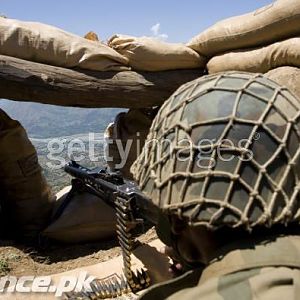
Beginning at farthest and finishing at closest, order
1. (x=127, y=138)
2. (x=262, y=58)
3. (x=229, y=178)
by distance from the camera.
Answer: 1. (x=127, y=138)
2. (x=262, y=58)
3. (x=229, y=178)

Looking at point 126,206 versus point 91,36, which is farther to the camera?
point 91,36

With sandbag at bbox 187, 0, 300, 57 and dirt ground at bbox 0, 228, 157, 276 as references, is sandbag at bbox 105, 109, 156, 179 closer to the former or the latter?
dirt ground at bbox 0, 228, 157, 276

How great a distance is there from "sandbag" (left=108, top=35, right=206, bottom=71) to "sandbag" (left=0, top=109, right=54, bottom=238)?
1047 millimetres

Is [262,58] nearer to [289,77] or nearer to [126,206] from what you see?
[289,77]

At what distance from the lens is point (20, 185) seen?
3.89 metres

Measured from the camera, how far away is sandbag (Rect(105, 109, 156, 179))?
13.5 feet

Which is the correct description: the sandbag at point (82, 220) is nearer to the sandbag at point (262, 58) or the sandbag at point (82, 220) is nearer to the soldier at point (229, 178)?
the sandbag at point (262, 58)

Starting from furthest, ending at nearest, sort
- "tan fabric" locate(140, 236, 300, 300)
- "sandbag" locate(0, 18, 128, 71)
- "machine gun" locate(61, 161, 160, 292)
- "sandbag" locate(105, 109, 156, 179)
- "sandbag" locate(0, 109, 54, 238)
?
"sandbag" locate(105, 109, 156, 179), "sandbag" locate(0, 109, 54, 238), "sandbag" locate(0, 18, 128, 71), "machine gun" locate(61, 161, 160, 292), "tan fabric" locate(140, 236, 300, 300)

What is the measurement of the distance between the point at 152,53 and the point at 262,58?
91 cm

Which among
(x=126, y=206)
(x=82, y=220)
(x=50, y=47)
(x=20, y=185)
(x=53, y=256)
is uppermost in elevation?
(x=50, y=47)

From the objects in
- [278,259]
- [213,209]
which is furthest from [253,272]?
[213,209]

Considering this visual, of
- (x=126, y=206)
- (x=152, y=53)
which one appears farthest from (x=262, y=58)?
(x=126, y=206)

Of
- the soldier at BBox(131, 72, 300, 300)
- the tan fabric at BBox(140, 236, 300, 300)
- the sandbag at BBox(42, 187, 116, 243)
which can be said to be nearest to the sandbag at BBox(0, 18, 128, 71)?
the sandbag at BBox(42, 187, 116, 243)

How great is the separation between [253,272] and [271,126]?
286 millimetres
